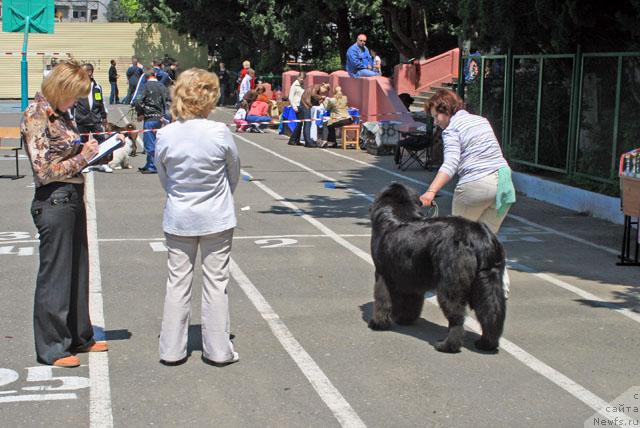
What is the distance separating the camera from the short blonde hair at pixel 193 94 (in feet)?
20.0

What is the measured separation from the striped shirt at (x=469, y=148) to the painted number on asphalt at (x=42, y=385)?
3360 mm

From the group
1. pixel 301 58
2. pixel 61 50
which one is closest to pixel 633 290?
pixel 301 58

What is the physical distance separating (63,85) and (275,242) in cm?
524

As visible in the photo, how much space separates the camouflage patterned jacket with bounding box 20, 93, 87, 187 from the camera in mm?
6070

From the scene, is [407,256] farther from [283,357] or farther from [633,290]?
[633,290]

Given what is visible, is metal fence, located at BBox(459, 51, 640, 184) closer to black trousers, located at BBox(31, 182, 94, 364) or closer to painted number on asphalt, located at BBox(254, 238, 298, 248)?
painted number on asphalt, located at BBox(254, 238, 298, 248)

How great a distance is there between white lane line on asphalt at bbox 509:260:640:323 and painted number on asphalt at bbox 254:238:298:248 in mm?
2563

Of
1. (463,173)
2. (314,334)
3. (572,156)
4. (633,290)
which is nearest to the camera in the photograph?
(314,334)

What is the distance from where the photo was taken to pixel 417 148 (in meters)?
18.3

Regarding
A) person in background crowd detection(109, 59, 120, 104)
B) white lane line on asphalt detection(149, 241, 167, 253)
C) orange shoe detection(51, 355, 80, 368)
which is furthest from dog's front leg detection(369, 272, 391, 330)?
person in background crowd detection(109, 59, 120, 104)

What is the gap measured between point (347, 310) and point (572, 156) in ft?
26.3

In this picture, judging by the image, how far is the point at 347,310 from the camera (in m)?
7.96

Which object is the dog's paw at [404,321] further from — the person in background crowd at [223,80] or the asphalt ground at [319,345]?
the person in background crowd at [223,80]

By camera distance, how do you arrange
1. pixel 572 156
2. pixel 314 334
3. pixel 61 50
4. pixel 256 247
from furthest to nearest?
pixel 61 50, pixel 572 156, pixel 256 247, pixel 314 334
